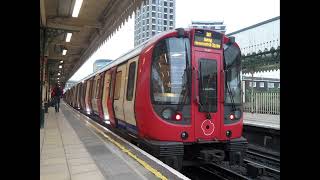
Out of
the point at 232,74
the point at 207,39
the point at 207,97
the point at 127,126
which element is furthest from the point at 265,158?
the point at 207,39

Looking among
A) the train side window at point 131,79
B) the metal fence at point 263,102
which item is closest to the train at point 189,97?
the train side window at point 131,79

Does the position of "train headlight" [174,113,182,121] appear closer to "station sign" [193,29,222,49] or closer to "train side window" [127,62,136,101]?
"station sign" [193,29,222,49]

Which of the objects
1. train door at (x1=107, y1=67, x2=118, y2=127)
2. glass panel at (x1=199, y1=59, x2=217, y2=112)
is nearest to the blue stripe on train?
train door at (x1=107, y1=67, x2=118, y2=127)

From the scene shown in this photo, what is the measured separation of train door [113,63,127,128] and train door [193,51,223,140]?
255cm

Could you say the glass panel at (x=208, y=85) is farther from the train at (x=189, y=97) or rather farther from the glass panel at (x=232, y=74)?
the glass panel at (x=232, y=74)

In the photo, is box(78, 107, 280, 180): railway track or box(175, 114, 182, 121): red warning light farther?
box(78, 107, 280, 180): railway track

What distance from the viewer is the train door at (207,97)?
22.2 feet

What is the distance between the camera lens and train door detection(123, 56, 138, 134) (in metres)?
7.65

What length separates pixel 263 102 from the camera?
15.4 meters

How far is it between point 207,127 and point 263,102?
925 cm
